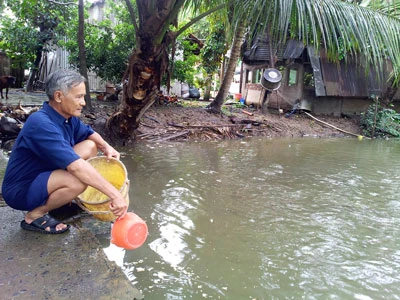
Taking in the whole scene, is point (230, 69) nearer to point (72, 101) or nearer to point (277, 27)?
point (277, 27)

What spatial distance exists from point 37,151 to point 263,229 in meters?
2.40

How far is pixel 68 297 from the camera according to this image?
2.03m

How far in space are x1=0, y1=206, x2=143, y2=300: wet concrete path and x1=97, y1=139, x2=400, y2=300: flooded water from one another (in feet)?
1.38

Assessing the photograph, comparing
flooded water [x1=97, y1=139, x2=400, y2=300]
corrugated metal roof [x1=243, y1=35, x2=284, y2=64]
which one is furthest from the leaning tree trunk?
corrugated metal roof [x1=243, y1=35, x2=284, y2=64]

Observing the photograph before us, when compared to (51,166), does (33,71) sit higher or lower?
higher

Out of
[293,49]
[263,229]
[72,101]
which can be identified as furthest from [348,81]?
[72,101]

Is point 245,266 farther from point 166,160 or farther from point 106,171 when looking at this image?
point 166,160

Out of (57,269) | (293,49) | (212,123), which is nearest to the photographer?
(57,269)

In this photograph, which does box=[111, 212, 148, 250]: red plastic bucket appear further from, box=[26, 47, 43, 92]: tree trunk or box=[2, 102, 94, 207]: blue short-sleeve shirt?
box=[26, 47, 43, 92]: tree trunk

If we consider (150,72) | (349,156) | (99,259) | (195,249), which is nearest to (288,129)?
(349,156)

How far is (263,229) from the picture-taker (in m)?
3.84

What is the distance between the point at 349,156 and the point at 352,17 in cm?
406

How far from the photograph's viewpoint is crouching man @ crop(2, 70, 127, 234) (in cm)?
238

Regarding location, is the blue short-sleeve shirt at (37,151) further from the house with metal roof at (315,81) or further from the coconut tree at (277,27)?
the house with metal roof at (315,81)
